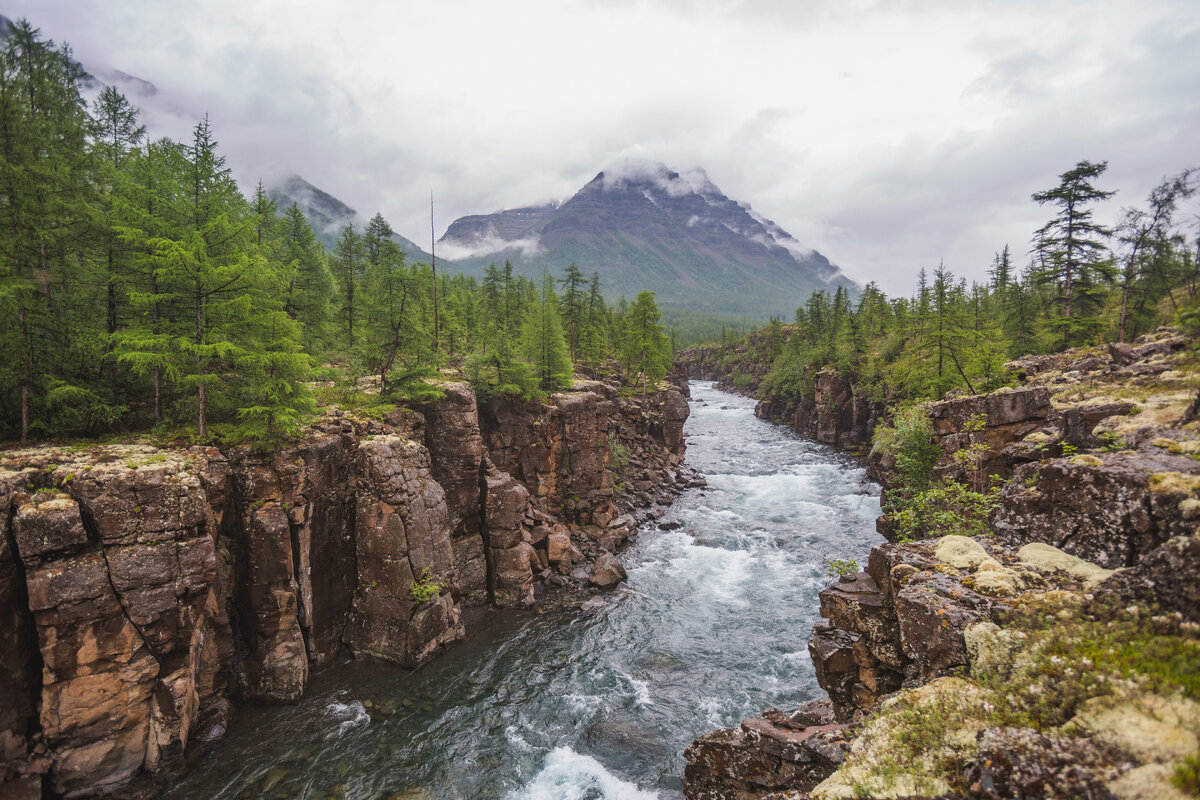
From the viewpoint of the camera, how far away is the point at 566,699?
66.9 feet

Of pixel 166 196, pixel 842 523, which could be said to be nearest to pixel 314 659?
pixel 166 196

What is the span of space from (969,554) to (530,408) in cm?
2859

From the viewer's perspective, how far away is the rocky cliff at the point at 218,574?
1370 centimetres

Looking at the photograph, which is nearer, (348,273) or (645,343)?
(348,273)

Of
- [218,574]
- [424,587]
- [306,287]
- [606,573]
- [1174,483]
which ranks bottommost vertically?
[606,573]

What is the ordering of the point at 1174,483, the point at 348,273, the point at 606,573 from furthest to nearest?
1. the point at 348,273
2. the point at 606,573
3. the point at 1174,483

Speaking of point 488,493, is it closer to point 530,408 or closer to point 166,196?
point 530,408

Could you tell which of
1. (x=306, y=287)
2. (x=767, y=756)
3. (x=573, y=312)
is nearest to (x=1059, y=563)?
(x=767, y=756)

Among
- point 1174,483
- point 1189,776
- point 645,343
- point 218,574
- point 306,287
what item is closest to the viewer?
point 1189,776

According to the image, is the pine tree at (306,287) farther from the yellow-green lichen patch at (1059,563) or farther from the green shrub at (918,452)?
the green shrub at (918,452)

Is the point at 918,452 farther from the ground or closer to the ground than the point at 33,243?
closer to the ground

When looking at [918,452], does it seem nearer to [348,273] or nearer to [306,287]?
[306,287]

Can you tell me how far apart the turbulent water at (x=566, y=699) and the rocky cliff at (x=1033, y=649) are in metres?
7.06

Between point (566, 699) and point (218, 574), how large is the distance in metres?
14.9
